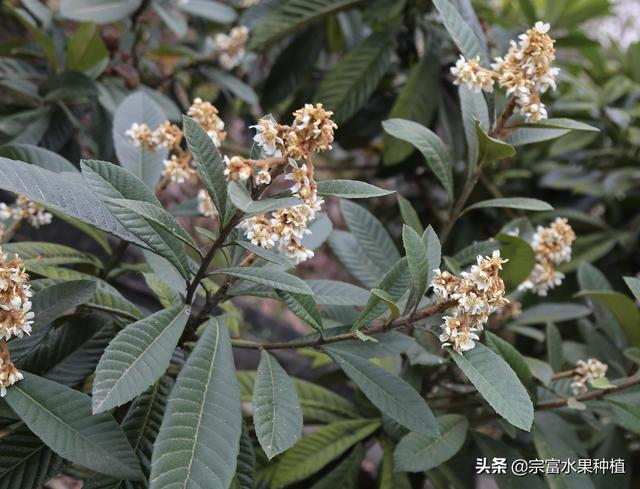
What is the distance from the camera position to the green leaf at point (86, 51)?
1.43m

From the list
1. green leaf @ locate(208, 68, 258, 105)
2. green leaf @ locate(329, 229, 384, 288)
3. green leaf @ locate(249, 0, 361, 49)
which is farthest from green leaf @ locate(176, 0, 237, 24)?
green leaf @ locate(329, 229, 384, 288)

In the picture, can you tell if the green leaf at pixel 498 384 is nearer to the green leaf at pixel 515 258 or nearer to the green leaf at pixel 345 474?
the green leaf at pixel 515 258

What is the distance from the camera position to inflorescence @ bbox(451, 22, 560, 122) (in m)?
0.89

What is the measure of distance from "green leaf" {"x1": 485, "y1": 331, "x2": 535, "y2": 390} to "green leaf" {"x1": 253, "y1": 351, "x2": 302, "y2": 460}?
1.11 ft

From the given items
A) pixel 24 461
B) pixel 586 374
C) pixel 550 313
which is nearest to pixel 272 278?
pixel 24 461

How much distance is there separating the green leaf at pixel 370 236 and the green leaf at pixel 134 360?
0.45m

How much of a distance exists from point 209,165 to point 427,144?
1.37ft

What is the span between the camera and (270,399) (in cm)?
81

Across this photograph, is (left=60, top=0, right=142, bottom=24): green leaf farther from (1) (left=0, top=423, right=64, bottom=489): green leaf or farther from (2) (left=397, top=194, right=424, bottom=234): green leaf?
(1) (left=0, top=423, right=64, bottom=489): green leaf

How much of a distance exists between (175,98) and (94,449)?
1.33m

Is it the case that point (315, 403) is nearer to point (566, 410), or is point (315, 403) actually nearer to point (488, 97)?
point (566, 410)

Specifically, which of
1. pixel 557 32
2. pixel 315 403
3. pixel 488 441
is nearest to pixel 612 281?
pixel 557 32

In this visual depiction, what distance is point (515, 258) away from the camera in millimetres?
1103

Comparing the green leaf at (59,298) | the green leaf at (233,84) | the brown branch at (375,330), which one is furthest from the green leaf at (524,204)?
the green leaf at (233,84)
